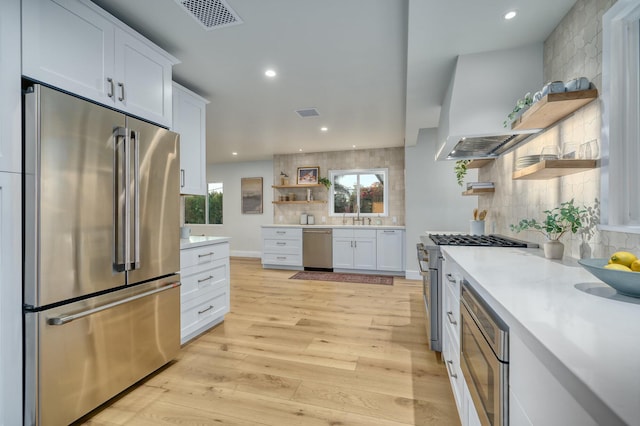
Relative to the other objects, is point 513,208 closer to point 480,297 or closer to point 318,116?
point 480,297

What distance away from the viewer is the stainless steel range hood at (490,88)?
2061 mm

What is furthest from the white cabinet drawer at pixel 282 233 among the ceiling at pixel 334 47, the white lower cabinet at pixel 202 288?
the white lower cabinet at pixel 202 288

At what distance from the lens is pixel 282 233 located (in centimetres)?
598

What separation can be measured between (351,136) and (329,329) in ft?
10.9

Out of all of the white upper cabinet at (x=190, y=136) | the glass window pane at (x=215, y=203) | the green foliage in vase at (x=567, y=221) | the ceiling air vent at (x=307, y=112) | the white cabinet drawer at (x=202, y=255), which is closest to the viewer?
the green foliage in vase at (x=567, y=221)

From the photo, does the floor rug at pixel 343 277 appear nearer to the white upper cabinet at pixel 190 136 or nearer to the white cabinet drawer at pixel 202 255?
the white cabinet drawer at pixel 202 255

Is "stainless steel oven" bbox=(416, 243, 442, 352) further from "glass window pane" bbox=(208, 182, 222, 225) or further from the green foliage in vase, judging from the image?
"glass window pane" bbox=(208, 182, 222, 225)

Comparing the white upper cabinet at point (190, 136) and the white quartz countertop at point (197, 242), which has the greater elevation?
the white upper cabinet at point (190, 136)

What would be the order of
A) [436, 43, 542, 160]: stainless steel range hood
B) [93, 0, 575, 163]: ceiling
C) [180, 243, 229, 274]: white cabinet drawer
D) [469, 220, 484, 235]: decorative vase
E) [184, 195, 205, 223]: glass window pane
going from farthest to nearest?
[184, 195, 205, 223]: glass window pane → [469, 220, 484, 235]: decorative vase → [180, 243, 229, 274]: white cabinet drawer → [436, 43, 542, 160]: stainless steel range hood → [93, 0, 575, 163]: ceiling

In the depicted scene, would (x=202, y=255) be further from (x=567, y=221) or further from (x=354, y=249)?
(x=354, y=249)

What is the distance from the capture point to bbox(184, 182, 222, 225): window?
7727 mm

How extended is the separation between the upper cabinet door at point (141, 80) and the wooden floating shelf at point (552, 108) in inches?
94.6

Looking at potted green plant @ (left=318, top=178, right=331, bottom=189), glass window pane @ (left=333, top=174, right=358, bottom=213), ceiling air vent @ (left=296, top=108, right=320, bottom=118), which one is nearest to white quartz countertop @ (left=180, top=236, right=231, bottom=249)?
ceiling air vent @ (left=296, top=108, right=320, bottom=118)

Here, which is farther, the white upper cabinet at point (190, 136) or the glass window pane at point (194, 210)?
the glass window pane at point (194, 210)
